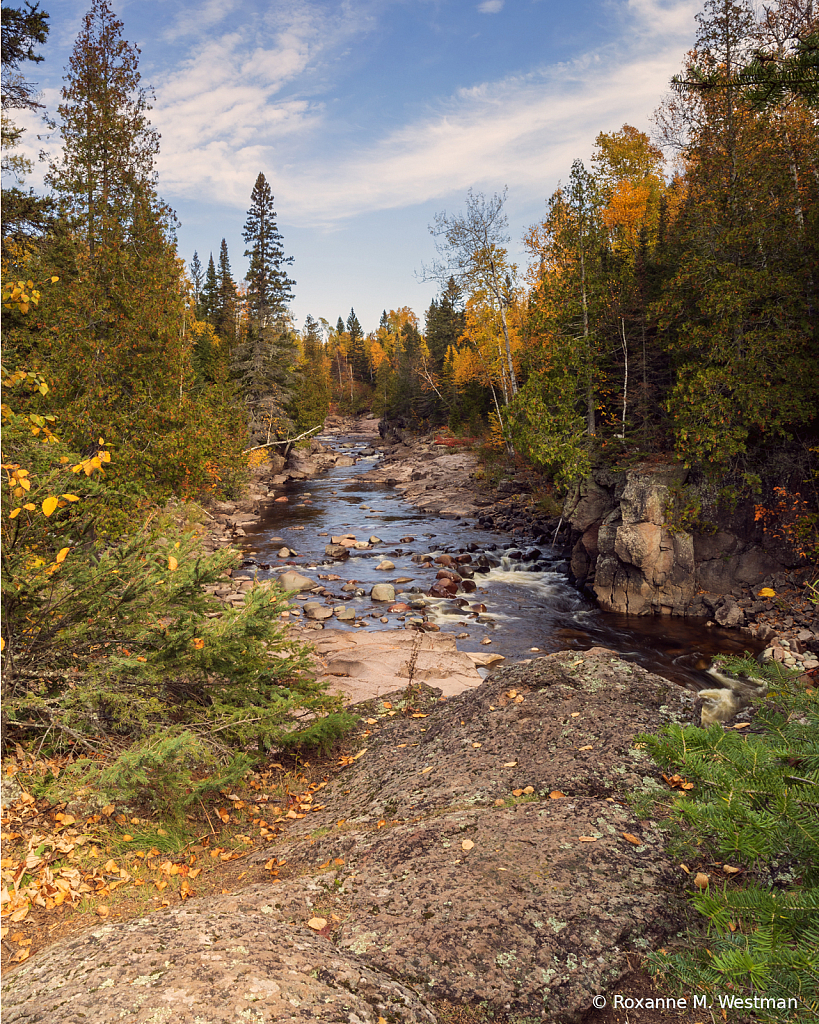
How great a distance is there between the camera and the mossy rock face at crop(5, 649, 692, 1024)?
8.43 ft

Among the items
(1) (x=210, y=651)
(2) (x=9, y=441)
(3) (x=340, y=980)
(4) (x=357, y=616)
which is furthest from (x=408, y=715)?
(4) (x=357, y=616)

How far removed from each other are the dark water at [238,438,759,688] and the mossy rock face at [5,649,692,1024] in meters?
7.59

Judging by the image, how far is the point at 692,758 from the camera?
2080 millimetres

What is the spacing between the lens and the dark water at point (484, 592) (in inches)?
493

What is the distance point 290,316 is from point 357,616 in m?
28.3

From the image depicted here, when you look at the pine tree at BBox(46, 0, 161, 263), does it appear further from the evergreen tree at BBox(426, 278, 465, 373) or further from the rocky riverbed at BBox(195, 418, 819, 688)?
the evergreen tree at BBox(426, 278, 465, 373)

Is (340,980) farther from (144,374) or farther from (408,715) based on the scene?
(144,374)

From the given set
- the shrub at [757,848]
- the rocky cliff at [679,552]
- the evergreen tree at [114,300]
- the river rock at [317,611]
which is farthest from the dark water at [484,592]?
the shrub at [757,848]

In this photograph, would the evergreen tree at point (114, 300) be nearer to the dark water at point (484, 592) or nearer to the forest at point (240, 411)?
the forest at point (240, 411)

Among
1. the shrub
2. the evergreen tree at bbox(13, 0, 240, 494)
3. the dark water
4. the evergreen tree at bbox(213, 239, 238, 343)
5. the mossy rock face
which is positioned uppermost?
the evergreen tree at bbox(213, 239, 238, 343)

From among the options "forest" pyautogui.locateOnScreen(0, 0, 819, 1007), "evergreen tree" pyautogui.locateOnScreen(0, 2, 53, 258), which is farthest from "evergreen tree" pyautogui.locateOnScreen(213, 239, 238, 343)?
"evergreen tree" pyautogui.locateOnScreen(0, 2, 53, 258)

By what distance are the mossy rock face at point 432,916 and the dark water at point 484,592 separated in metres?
7.59

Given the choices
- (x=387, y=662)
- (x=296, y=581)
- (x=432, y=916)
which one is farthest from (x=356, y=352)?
(x=432, y=916)

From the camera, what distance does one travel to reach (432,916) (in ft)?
10.4
